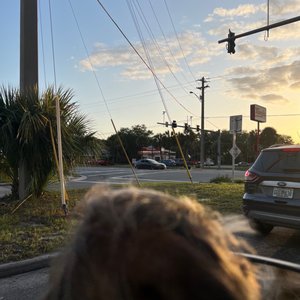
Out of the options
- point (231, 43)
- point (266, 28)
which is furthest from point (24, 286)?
point (231, 43)

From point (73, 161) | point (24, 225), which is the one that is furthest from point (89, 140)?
point (24, 225)

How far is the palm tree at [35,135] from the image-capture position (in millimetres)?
10031

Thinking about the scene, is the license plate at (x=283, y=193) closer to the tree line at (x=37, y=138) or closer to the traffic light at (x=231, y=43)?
the tree line at (x=37, y=138)

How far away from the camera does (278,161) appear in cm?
730

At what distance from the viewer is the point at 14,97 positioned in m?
10.7

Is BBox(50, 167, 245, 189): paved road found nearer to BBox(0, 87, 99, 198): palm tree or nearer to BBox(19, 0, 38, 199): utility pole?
BBox(0, 87, 99, 198): palm tree

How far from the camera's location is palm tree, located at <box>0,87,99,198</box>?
395 inches

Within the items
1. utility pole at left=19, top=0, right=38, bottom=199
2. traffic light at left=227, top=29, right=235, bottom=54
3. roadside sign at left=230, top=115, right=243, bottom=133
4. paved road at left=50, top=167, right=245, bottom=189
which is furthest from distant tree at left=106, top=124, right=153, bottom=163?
utility pole at left=19, top=0, right=38, bottom=199

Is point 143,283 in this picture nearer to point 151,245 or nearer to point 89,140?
point 151,245

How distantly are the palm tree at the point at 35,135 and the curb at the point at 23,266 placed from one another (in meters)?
4.45

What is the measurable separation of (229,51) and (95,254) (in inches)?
702

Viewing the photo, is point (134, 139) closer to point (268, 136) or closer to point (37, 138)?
point (268, 136)

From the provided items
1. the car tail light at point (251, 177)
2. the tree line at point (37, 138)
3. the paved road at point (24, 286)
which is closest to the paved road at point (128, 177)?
the tree line at point (37, 138)

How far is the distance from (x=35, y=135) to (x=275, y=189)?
5737 mm
